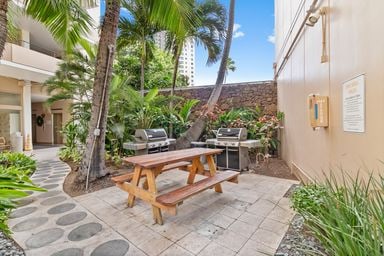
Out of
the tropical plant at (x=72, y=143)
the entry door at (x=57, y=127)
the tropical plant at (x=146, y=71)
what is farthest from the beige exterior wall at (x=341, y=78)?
the entry door at (x=57, y=127)

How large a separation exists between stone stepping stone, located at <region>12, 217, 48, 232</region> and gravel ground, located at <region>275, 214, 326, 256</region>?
9.51ft

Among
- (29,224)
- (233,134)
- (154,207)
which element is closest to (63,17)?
(29,224)

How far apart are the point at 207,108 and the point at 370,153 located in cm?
527

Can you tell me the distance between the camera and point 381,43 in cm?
163

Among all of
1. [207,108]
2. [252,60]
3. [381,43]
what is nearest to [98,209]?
[381,43]

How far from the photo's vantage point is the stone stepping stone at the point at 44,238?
2.15 metres

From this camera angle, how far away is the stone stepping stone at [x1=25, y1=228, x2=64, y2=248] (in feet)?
7.04

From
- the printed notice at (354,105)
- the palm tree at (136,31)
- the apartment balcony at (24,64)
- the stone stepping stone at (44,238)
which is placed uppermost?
the palm tree at (136,31)

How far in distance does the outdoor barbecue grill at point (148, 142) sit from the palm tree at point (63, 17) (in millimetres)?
2725

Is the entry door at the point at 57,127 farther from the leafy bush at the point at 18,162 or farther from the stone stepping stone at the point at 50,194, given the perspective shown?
the stone stepping stone at the point at 50,194

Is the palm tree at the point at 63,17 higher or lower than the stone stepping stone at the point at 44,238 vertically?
higher

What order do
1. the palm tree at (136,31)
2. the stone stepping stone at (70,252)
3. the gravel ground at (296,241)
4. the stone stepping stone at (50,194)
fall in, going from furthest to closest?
1. the palm tree at (136,31)
2. the stone stepping stone at (50,194)
3. the stone stepping stone at (70,252)
4. the gravel ground at (296,241)

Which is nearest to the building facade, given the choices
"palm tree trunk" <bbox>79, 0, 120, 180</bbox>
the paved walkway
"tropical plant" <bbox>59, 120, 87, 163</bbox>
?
"tropical plant" <bbox>59, 120, 87, 163</bbox>

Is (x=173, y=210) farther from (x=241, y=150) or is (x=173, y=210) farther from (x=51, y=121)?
(x=51, y=121)
